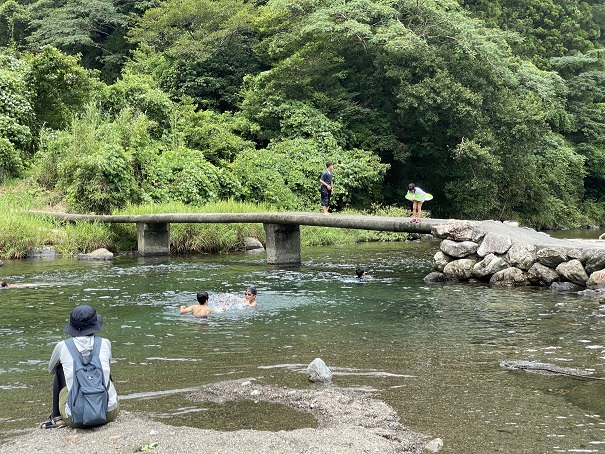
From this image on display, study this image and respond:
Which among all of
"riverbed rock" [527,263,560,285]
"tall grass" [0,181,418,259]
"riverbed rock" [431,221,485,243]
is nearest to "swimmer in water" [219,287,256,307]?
"riverbed rock" [431,221,485,243]

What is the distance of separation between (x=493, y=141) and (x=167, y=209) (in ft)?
47.0

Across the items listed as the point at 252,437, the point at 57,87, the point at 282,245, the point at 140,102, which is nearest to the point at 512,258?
the point at 282,245

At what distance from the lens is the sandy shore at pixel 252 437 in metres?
5.46

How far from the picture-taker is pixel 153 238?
2111 cm

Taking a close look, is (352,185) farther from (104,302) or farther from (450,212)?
(104,302)

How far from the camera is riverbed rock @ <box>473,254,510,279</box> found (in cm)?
1438

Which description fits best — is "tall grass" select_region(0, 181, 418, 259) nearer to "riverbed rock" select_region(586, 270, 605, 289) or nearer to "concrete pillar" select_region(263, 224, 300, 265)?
"concrete pillar" select_region(263, 224, 300, 265)

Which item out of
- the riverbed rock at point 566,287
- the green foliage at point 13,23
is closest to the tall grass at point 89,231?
the riverbed rock at point 566,287

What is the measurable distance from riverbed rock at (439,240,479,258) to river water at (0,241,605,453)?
783 mm

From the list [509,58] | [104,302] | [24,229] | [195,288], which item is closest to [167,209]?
[24,229]

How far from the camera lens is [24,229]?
20.2 meters

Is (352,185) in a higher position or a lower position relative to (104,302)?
higher

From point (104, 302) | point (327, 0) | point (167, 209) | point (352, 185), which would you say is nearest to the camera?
point (104, 302)

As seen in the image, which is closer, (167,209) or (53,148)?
(167,209)
